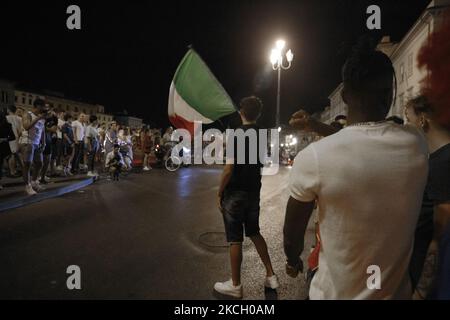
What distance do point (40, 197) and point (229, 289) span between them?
654 centimetres

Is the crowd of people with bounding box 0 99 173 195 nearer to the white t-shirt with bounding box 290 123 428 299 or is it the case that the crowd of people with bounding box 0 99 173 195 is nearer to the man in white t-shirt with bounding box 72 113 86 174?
the man in white t-shirt with bounding box 72 113 86 174

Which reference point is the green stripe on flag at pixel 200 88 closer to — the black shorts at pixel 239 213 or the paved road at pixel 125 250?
the black shorts at pixel 239 213

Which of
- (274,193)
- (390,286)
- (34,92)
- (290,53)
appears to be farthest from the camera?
(34,92)

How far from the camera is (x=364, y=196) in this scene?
1.41 meters

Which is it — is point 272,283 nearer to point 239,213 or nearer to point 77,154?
point 239,213

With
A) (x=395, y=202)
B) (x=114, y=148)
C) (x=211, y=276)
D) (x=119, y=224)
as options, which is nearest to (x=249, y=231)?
(x=211, y=276)

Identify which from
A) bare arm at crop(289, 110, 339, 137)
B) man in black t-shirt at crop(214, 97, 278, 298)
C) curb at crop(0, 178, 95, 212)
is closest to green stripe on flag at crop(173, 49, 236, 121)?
man in black t-shirt at crop(214, 97, 278, 298)

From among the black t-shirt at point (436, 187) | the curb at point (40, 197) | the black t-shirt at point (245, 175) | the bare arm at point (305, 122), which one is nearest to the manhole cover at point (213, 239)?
the black t-shirt at point (245, 175)

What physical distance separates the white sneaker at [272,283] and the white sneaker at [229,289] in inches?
14.4

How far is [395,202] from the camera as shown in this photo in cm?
143

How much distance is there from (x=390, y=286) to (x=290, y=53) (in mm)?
14636

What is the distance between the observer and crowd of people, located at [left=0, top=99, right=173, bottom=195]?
8.39m

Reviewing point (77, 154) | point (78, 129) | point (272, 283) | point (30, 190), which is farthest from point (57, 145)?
point (272, 283)
